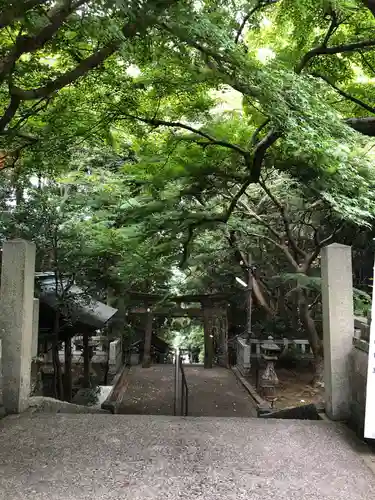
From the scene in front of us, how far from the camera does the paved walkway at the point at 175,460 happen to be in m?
3.37

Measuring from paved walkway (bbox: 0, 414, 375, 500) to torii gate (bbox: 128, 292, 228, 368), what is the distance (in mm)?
9680

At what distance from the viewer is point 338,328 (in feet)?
16.7

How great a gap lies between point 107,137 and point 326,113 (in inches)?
135

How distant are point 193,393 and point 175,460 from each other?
795 cm

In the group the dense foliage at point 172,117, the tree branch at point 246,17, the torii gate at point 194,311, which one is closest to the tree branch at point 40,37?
the dense foliage at point 172,117

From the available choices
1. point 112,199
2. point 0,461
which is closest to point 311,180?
point 112,199

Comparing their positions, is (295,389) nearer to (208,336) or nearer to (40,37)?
(208,336)

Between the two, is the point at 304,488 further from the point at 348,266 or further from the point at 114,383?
the point at 114,383

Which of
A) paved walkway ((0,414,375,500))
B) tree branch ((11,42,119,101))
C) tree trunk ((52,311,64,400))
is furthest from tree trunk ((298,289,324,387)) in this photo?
tree branch ((11,42,119,101))

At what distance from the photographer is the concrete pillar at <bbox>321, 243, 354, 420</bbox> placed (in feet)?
16.6

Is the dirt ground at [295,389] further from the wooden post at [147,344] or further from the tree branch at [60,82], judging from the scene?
the tree branch at [60,82]

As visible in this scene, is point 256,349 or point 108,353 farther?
point 256,349

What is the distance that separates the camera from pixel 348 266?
518 centimetres

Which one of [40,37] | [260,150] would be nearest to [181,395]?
[260,150]
